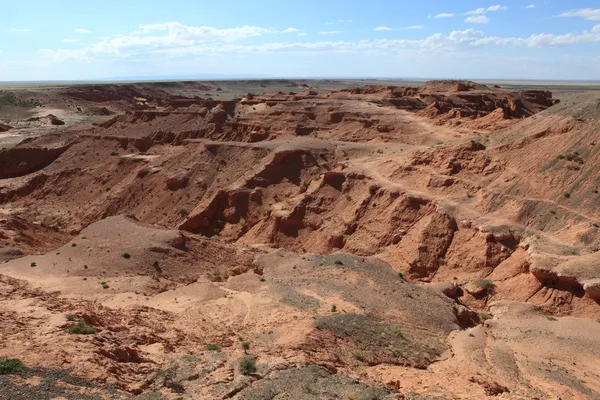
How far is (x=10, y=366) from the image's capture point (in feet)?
35.2

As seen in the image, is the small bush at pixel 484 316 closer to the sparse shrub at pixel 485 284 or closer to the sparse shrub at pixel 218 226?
the sparse shrub at pixel 485 284

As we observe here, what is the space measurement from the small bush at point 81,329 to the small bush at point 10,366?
88.7 inches

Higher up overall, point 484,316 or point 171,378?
point 171,378

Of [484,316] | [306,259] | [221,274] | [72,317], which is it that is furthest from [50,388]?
[484,316]

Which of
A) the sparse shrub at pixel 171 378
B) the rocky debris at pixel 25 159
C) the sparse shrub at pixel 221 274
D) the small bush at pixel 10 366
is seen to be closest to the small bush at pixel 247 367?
the sparse shrub at pixel 171 378

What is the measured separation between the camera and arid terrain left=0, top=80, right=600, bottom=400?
1323 cm

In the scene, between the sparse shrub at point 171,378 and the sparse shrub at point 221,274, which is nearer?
the sparse shrub at point 171,378

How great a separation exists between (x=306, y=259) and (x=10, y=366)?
16046 millimetres

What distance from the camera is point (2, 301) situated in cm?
1638

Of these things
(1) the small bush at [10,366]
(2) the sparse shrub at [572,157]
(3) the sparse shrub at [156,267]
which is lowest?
(3) the sparse shrub at [156,267]

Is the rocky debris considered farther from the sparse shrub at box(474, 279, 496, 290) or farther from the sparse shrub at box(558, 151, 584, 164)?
the sparse shrub at box(558, 151, 584, 164)

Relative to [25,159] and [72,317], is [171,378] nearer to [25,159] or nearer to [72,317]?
[72,317]

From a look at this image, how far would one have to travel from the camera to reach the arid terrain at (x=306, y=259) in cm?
1323

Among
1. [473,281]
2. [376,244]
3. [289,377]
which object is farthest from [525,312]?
[289,377]
